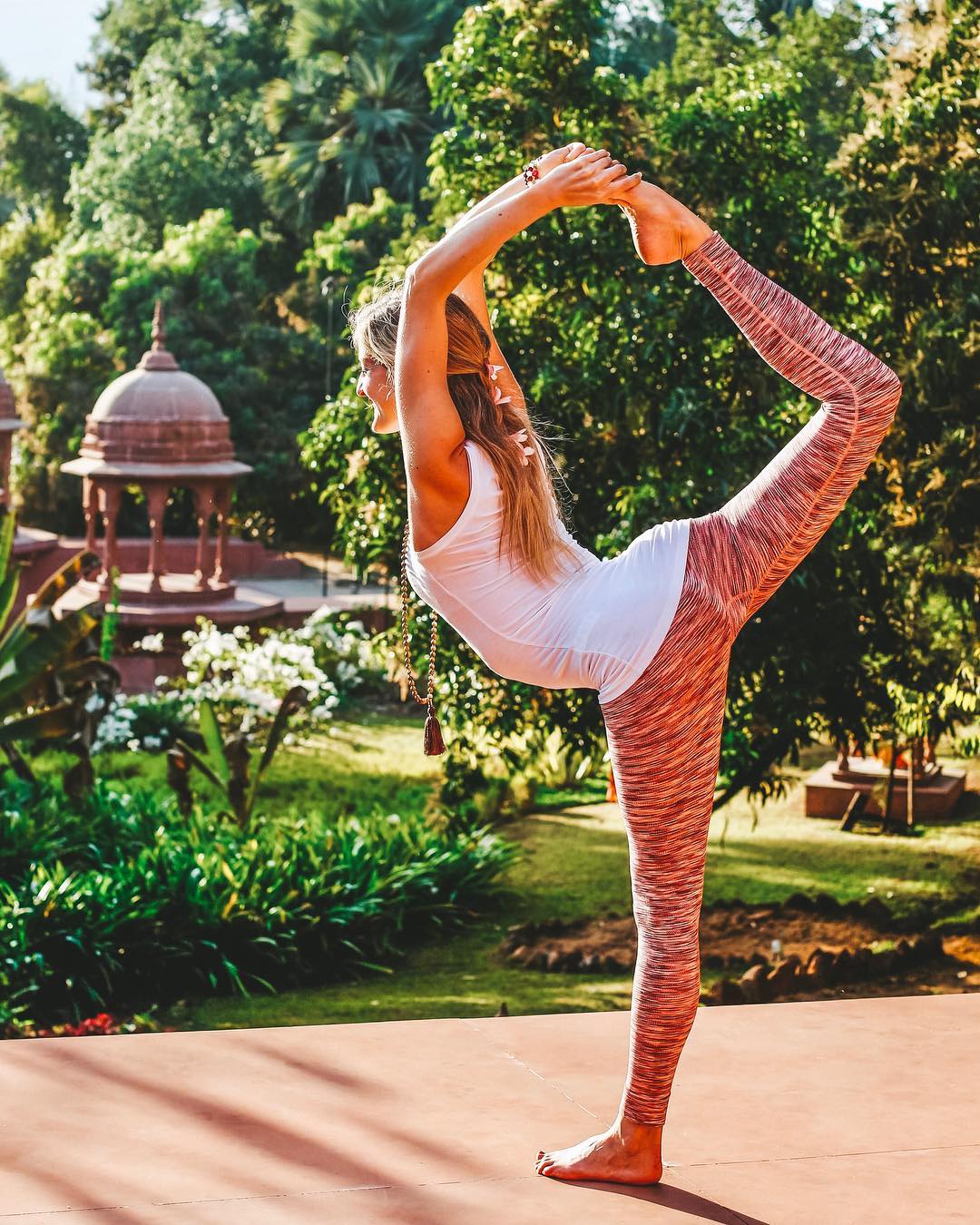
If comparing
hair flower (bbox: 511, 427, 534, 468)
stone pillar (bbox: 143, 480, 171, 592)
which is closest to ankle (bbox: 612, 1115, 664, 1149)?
hair flower (bbox: 511, 427, 534, 468)

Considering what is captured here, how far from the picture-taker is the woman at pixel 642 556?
250 cm

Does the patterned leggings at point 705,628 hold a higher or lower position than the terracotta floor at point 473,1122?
higher

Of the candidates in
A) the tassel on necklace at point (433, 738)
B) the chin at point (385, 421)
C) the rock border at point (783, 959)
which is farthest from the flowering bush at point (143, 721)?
the chin at point (385, 421)

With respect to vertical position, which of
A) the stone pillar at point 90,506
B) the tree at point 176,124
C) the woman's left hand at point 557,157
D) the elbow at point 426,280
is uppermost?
the tree at point 176,124

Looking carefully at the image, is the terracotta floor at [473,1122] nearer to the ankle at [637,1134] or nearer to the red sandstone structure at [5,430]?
the ankle at [637,1134]

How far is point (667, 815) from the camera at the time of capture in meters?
2.58

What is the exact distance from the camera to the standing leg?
8.34ft

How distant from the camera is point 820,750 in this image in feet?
41.0

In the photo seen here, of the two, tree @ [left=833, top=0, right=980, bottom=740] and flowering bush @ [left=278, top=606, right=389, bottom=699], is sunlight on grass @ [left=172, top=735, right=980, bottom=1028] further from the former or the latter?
flowering bush @ [left=278, top=606, right=389, bottom=699]

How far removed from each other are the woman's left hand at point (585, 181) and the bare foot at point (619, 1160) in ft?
5.20

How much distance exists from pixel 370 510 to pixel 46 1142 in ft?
17.4

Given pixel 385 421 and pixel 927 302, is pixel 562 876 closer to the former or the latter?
pixel 927 302

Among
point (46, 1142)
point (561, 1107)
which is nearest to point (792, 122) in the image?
point (561, 1107)

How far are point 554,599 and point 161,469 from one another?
13.0m
